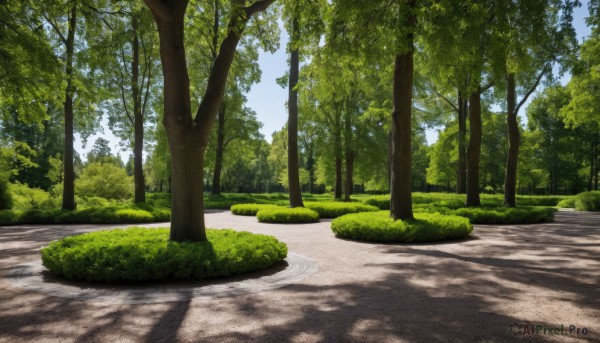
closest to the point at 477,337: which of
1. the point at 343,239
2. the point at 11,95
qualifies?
the point at 343,239

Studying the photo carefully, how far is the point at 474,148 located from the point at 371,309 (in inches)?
586

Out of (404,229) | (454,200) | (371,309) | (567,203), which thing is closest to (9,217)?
(404,229)

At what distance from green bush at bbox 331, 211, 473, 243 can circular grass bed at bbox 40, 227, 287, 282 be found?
4127 millimetres

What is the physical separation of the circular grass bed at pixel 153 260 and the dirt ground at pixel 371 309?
0.71 metres

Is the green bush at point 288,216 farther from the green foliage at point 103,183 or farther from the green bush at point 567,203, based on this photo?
the green bush at point 567,203

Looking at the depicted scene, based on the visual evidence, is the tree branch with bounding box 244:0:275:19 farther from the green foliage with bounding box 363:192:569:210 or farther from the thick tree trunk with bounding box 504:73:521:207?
the green foliage with bounding box 363:192:569:210

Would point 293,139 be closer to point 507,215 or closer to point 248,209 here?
point 248,209

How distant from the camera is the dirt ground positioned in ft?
12.5

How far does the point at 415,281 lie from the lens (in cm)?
605

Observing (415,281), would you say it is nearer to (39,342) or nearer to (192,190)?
(192,190)

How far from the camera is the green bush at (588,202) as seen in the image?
75.1 feet

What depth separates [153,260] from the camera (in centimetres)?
594

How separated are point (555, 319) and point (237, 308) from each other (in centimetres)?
381

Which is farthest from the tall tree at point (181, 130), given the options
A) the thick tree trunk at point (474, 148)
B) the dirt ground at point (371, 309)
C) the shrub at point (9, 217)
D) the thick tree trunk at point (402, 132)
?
the thick tree trunk at point (474, 148)
